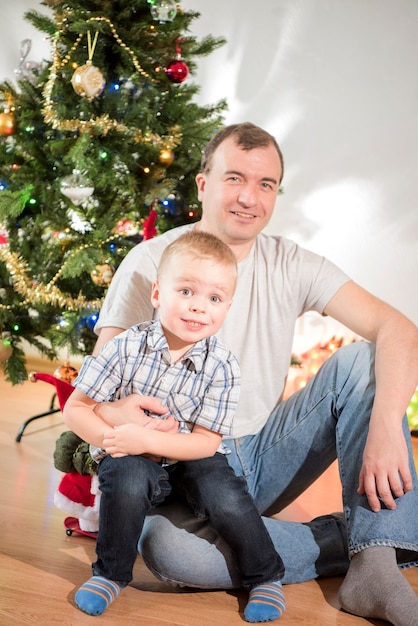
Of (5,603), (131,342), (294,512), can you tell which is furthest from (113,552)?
(294,512)

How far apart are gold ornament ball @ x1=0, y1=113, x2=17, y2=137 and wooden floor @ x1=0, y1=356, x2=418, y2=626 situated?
1.41 m

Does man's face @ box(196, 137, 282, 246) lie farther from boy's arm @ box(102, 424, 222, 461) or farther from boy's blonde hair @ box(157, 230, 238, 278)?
boy's arm @ box(102, 424, 222, 461)

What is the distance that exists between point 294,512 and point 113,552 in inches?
38.7

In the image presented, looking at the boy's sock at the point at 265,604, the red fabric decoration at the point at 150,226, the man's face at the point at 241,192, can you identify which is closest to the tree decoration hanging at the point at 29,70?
the red fabric decoration at the point at 150,226

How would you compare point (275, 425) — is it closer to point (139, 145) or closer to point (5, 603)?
point (5, 603)

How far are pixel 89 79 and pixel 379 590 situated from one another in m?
2.05

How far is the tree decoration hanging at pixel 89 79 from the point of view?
2746 mm

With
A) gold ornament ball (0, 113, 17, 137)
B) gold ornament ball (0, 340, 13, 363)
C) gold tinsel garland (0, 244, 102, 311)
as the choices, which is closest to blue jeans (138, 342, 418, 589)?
gold tinsel garland (0, 244, 102, 311)

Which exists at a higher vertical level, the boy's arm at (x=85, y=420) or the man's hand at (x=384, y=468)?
the man's hand at (x=384, y=468)

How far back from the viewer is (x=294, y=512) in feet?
7.64

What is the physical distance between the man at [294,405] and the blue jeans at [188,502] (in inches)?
2.6

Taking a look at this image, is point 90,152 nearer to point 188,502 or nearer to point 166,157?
point 166,157

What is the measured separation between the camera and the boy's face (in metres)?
1.55

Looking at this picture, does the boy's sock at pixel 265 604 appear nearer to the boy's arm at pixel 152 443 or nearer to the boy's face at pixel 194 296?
the boy's arm at pixel 152 443
